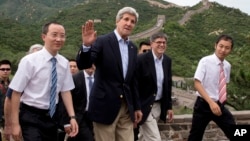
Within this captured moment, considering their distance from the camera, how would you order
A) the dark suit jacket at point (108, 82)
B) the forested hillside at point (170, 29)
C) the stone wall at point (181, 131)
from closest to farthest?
the dark suit jacket at point (108, 82)
the stone wall at point (181, 131)
the forested hillside at point (170, 29)

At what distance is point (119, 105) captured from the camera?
3529 millimetres

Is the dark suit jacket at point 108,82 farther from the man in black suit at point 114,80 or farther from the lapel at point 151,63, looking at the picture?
the lapel at point 151,63

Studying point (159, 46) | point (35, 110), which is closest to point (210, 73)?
point (159, 46)

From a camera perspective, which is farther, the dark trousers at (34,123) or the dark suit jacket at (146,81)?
the dark suit jacket at (146,81)

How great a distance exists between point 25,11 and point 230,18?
47.5 meters

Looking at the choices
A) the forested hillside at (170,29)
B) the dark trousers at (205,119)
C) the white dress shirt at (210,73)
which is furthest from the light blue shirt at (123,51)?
the forested hillside at (170,29)

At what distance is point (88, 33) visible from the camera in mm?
3201

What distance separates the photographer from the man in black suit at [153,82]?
14.8 feet

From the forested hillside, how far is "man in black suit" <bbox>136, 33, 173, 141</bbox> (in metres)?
8.05

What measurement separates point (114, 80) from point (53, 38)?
702 millimetres

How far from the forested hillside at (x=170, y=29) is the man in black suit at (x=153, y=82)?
805 cm

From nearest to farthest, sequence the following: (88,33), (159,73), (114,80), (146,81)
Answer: (88,33), (114,80), (146,81), (159,73)

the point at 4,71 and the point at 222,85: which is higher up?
the point at 4,71

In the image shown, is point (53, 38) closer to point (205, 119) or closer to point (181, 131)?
point (205, 119)
